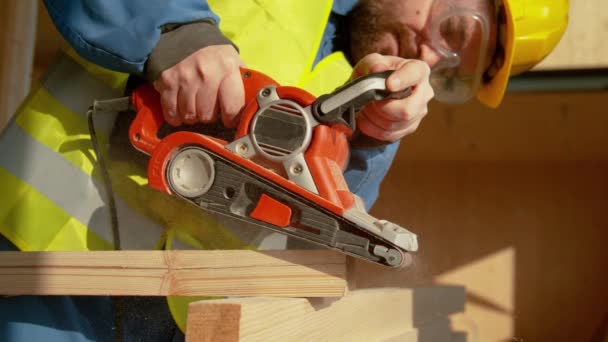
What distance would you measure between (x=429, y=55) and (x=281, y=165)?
26.6 inches

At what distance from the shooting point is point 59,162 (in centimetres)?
123

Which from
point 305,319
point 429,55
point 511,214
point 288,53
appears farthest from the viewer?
point 511,214

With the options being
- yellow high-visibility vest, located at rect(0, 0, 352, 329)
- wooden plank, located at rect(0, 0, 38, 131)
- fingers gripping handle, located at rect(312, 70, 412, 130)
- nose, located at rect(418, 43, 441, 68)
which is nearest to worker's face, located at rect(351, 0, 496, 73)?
nose, located at rect(418, 43, 441, 68)

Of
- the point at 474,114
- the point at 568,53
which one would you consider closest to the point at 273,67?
the point at 568,53

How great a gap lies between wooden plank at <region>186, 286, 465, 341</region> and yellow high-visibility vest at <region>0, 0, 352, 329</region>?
0.83 ft

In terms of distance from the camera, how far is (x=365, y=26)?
1.60m

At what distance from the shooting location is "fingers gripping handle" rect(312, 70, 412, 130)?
3.43 feet

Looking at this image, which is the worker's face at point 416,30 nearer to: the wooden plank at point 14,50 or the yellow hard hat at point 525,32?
the yellow hard hat at point 525,32

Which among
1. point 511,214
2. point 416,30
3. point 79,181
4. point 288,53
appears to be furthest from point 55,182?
point 511,214

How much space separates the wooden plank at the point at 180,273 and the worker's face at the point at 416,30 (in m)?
0.75

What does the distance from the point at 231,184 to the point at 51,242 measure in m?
0.36

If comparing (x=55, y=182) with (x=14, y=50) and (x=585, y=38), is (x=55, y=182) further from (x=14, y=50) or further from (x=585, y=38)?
(x=585, y=38)

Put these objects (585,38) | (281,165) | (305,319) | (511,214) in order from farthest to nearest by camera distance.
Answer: (511,214) → (585,38) → (281,165) → (305,319)

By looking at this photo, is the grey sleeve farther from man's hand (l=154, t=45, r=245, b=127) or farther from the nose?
the nose
